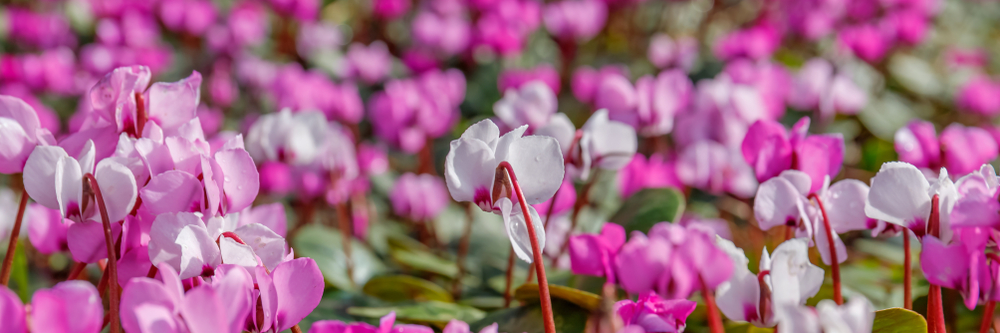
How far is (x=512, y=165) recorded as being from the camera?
0.59 metres

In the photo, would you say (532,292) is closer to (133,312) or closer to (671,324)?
(671,324)

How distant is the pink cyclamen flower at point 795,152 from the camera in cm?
69

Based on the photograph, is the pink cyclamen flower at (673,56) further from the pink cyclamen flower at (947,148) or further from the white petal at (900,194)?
the white petal at (900,194)

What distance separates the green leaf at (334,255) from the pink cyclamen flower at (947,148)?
0.82 meters

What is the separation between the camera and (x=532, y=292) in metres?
0.75

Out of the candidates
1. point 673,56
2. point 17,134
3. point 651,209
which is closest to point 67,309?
point 17,134

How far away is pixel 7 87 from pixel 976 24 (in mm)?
4391

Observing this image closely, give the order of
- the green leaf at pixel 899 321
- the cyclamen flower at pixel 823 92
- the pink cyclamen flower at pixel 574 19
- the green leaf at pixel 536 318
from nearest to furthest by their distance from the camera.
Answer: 1. the green leaf at pixel 899 321
2. the green leaf at pixel 536 318
3. the cyclamen flower at pixel 823 92
4. the pink cyclamen flower at pixel 574 19

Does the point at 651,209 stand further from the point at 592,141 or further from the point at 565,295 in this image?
the point at 565,295


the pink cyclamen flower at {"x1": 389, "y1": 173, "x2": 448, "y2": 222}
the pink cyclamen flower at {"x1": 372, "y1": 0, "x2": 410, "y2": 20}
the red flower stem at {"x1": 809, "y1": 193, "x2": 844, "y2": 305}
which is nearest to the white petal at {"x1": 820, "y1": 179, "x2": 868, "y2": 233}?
the red flower stem at {"x1": 809, "y1": 193, "x2": 844, "y2": 305}

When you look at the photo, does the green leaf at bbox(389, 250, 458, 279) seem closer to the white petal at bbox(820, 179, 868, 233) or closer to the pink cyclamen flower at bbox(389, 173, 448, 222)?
the pink cyclamen flower at bbox(389, 173, 448, 222)

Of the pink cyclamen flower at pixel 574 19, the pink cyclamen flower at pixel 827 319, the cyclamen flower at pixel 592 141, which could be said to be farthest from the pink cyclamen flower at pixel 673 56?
the pink cyclamen flower at pixel 827 319

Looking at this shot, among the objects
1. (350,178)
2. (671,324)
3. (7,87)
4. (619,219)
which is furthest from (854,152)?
(7,87)

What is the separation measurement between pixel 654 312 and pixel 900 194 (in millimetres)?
229
